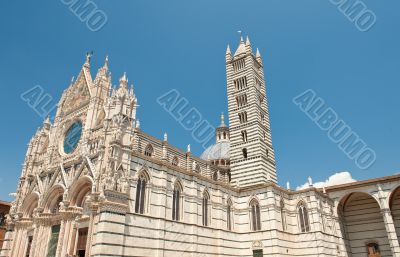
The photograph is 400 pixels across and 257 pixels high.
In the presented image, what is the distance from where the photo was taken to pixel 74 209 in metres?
22.4

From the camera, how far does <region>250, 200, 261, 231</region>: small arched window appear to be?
28.6m

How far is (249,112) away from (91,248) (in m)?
21.7

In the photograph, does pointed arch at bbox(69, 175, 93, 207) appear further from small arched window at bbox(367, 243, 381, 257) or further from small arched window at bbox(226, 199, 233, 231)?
small arched window at bbox(367, 243, 381, 257)

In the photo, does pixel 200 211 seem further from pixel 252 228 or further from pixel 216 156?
pixel 216 156

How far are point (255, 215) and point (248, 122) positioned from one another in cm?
1025

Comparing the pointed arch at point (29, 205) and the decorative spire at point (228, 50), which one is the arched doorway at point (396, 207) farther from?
the pointed arch at point (29, 205)

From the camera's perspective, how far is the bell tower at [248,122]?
33188mm

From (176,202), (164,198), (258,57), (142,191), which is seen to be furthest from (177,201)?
(258,57)

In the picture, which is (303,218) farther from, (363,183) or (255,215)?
(363,183)

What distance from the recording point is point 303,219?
29453 millimetres

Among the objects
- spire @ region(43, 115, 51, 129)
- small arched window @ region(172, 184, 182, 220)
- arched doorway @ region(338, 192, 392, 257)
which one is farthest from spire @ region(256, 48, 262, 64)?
spire @ region(43, 115, 51, 129)

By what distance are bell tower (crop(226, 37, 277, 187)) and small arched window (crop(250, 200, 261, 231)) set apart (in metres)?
3.02

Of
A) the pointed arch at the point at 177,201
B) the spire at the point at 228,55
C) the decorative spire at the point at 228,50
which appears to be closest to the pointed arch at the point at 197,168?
the pointed arch at the point at 177,201

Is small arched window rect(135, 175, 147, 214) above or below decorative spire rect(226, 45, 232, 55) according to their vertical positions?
below
